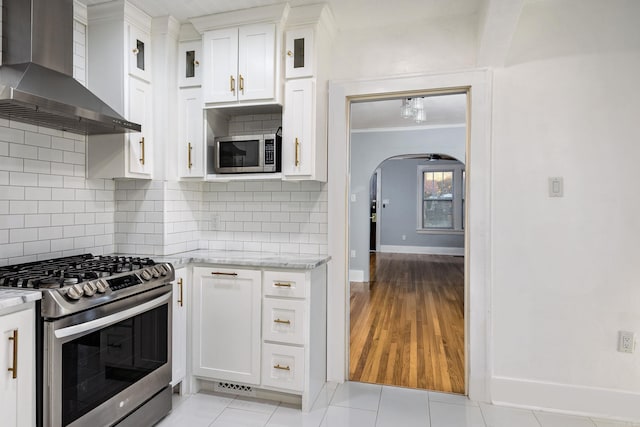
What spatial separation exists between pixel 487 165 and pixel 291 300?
1.58m

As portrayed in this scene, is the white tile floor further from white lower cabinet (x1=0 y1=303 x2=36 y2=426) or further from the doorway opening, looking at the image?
white lower cabinet (x1=0 y1=303 x2=36 y2=426)

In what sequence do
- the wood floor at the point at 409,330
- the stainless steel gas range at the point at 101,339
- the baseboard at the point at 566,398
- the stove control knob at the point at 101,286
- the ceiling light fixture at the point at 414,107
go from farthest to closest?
the ceiling light fixture at the point at 414,107
the wood floor at the point at 409,330
the baseboard at the point at 566,398
the stove control knob at the point at 101,286
the stainless steel gas range at the point at 101,339

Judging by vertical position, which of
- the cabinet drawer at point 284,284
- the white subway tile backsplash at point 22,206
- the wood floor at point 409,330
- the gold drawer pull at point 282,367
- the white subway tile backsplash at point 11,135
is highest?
the white subway tile backsplash at point 11,135

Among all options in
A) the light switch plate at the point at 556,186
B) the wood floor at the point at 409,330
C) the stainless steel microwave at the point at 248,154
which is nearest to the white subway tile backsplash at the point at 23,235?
the stainless steel microwave at the point at 248,154

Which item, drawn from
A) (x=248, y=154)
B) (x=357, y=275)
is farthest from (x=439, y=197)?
(x=248, y=154)

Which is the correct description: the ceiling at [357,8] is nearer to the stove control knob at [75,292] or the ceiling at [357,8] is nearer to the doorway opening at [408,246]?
the doorway opening at [408,246]

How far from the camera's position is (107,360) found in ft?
6.08

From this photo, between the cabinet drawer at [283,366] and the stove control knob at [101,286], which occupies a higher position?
the stove control knob at [101,286]

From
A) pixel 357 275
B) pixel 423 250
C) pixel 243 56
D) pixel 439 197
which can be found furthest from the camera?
pixel 423 250

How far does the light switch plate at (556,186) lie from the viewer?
2379 mm

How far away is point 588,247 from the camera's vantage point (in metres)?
2.35

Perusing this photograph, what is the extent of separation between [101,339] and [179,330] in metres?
0.68

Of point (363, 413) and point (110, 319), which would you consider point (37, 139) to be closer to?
point (110, 319)

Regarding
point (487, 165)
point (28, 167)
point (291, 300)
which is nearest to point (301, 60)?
point (487, 165)
